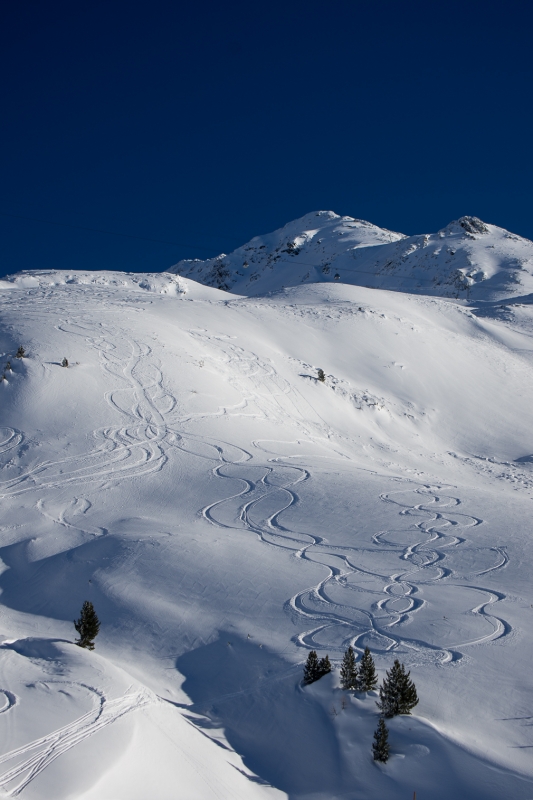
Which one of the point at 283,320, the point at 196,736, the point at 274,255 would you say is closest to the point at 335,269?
the point at 274,255

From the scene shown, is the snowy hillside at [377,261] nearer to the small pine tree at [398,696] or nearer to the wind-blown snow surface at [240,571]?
the wind-blown snow surface at [240,571]

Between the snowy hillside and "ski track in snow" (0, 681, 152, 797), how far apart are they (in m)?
61.3

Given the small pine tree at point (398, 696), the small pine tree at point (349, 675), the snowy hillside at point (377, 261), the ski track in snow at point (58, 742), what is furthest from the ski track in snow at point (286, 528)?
the snowy hillside at point (377, 261)

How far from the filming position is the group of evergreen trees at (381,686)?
527cm

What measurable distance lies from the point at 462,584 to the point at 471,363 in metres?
23.4

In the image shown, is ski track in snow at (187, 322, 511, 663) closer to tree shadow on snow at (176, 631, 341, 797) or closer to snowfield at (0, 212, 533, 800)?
snowfield at (0, 212, 533, 800)

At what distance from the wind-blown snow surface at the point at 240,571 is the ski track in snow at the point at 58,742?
0.02 meters

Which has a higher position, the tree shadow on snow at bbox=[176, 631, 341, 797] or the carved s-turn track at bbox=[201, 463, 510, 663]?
the carved s-turn track at bbox=[201, 463, 510, 663]

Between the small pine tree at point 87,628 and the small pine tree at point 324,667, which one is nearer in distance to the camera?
the small pine tree at point 324,667

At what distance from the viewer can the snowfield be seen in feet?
17.1

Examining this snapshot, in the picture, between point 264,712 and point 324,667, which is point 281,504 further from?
point 264,712

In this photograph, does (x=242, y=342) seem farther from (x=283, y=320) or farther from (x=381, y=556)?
(x=381, y=556)

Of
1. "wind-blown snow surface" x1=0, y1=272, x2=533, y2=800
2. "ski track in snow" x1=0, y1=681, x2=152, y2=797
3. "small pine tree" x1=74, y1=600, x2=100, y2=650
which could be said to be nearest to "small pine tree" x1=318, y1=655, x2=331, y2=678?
"wind-blown snow surface" x1=0, y1=272, x2=533, y2=800

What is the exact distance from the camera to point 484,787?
4.90 m
